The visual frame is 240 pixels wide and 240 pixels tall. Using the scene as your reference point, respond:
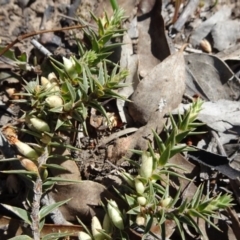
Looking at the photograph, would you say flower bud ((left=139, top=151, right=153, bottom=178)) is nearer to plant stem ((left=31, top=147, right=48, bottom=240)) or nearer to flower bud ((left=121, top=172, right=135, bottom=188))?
flower bud ((left=121, top=172, right=135, bottom=188))

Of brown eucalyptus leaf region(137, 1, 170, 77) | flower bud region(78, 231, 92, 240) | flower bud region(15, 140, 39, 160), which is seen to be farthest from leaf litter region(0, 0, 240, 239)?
flower bud region(78, 231, 92, 240)

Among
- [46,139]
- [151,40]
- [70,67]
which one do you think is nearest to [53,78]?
[70,67]

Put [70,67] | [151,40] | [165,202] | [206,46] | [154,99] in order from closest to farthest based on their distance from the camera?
1. [165,202]
2. [70,67]
3. [154,99]
4. [151,40]
5. [206,46]

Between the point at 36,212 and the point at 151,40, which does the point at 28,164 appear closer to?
the point at 36,212

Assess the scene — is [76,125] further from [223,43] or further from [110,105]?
[223,43]

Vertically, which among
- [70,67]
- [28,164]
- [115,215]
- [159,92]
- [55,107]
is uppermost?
[70,67]

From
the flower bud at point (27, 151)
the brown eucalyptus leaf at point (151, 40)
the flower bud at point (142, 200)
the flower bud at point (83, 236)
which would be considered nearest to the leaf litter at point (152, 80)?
the brown eucalyptus leaf at point (151, 40)

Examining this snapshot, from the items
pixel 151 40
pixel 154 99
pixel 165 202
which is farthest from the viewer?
pixel 151 40
